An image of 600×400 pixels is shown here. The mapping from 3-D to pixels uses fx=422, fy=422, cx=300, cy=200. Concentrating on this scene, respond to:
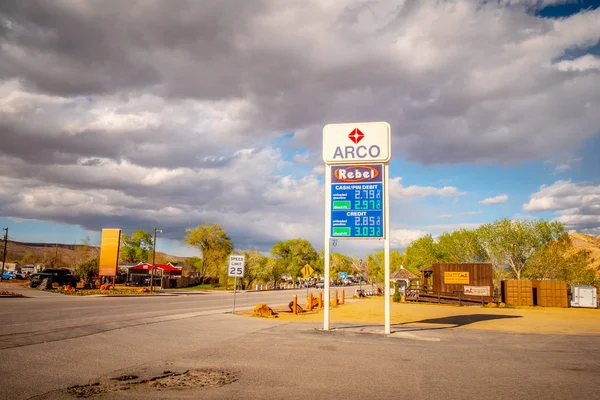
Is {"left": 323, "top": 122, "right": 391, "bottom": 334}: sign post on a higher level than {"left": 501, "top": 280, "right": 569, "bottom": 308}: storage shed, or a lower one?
higher

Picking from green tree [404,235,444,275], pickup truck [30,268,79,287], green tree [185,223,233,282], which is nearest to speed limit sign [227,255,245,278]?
pickup truck [30,268,79,287]

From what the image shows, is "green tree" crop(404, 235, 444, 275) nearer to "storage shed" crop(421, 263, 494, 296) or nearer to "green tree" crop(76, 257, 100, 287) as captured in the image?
"storage shed" crop(421, 263, 494, 296)

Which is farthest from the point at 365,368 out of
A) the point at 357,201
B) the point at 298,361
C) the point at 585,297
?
the point at 585,297

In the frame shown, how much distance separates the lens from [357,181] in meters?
16.7

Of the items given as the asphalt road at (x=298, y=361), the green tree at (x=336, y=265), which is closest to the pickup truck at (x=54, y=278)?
the asphalt road at (x=298, y=361)

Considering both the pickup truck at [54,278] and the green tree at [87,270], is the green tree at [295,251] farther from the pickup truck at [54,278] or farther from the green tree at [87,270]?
the pickup truck at [54,278]

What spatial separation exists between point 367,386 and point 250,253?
70.9 meters

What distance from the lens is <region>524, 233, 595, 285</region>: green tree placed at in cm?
5219

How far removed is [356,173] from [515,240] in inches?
1951

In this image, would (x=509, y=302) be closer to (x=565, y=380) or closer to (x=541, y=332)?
(x=541, y=332)

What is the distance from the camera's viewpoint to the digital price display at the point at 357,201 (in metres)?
16.1

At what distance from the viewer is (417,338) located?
1402 cm

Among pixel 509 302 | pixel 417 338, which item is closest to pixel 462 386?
pixel 417 338

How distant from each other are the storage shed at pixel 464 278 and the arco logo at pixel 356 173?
25.2 m
